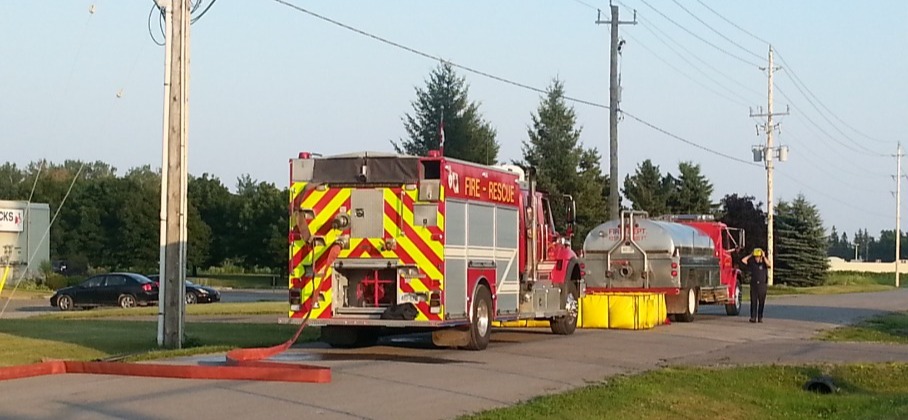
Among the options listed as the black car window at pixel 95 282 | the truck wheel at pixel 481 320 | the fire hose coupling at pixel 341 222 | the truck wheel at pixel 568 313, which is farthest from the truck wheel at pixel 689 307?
the black car window at pixel 95 282

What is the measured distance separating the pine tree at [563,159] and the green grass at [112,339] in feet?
131

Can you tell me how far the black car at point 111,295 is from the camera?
139 ft

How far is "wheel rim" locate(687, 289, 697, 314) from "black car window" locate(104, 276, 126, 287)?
2094cm

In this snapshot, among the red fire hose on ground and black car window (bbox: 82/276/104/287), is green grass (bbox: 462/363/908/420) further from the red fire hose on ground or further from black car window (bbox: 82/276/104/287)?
black car window (bbox: 82/276/104/287)

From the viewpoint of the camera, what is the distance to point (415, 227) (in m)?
18.2

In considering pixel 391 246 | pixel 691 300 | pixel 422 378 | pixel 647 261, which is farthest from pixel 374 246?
pixel 691 300

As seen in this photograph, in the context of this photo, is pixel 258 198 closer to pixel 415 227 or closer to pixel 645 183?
pixel 645 183

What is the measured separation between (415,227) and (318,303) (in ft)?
6.15

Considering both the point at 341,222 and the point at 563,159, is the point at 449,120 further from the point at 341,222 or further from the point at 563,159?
the point at 341,222

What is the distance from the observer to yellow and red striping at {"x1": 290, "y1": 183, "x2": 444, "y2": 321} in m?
18.1

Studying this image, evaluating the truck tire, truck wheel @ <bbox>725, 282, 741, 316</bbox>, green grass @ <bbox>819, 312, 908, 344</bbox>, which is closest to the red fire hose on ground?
the truck tire

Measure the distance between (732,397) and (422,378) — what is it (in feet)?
12.5

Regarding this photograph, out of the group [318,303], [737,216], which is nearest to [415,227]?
[318,303]

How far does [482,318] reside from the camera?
64.4 feet
